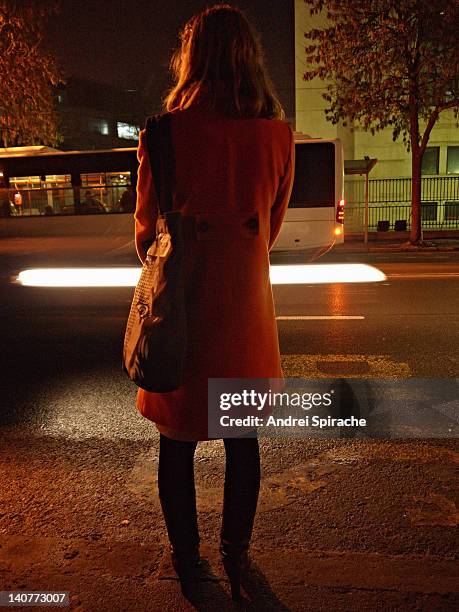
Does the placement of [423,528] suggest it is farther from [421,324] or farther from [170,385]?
[421,324]

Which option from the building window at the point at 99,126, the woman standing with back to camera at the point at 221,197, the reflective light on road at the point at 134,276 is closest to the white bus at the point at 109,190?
the reflective light on road at the point at 134,276

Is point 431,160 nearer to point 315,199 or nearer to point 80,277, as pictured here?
point 315,199

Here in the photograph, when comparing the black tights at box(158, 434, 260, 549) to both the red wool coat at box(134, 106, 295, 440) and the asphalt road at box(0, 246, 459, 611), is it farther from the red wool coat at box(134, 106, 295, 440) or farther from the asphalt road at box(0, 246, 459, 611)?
the asphalt road at box(0, 246, 459, 611)

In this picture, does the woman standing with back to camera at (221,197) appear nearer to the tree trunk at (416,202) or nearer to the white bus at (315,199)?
the white bus at (315,199)

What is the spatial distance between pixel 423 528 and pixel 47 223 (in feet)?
47.1

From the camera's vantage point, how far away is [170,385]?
1.83m

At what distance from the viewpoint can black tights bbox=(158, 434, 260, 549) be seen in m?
2.11

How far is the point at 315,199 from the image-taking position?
14367mm

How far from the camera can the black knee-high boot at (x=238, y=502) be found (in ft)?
6.97

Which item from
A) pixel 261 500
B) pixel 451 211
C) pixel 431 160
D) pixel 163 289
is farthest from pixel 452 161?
pixel 163 289

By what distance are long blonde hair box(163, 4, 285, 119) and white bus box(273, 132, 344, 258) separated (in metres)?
12.5

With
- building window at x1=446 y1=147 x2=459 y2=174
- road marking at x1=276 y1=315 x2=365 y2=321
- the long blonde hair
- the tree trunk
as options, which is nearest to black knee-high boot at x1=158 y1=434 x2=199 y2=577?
the long blonde hair

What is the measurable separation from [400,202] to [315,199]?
10.2 metres

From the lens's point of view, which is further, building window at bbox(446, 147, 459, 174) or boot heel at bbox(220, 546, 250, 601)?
building window at bbox(446, 147, 459, 174)
